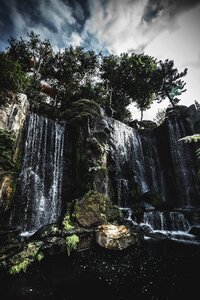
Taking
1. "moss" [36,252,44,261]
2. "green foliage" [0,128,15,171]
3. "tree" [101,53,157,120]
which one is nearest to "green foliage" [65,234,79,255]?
"moss" [36,252,44,261]

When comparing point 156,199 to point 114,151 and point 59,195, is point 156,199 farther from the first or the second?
point 59,195

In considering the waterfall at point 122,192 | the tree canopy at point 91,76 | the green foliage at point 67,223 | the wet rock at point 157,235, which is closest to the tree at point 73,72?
the tree canopy at point 91,76

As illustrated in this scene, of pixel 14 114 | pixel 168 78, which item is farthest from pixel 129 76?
pixel 14 114

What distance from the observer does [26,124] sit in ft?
43.5

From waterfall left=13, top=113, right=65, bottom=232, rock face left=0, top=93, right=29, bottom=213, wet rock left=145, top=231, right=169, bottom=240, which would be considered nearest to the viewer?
rock face left=0, top=93, right=29, bottom=213

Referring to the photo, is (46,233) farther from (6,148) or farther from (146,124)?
(146,124)

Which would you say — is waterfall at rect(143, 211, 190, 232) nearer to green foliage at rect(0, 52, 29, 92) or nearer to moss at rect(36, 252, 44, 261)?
moss at rect(36, 252, 44, 261)

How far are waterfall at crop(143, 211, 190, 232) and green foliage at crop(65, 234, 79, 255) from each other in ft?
→ 19.8

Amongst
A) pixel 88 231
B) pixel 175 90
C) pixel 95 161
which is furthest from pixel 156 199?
pixel 175 90

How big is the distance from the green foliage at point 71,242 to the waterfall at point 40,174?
4.36 m

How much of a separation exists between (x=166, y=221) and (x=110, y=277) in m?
7.62

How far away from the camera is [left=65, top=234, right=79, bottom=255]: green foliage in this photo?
7488mm

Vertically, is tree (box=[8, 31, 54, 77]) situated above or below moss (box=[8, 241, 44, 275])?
above

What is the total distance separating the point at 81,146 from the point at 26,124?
14.5 ft
